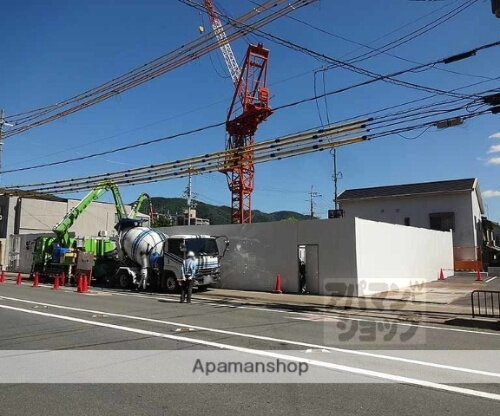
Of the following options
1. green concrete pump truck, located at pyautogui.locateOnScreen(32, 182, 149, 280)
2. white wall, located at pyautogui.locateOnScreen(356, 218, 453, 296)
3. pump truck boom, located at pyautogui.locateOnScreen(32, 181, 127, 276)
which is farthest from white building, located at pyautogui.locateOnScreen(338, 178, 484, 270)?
pump truck boom, located at pyautogui.locateOnScreen(32, 181, 127, 276)

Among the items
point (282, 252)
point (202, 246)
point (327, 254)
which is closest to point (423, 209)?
point (282, 252)

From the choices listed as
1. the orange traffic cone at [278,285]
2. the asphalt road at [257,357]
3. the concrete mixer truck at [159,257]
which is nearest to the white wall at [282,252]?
the orange traffic cone at [278,285]

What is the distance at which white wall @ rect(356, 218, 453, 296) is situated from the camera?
828 inches

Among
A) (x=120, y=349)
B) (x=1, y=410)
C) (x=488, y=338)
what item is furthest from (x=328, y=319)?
(x=1, y=410)

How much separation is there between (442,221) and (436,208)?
4.33 ft

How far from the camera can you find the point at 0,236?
1913 inches

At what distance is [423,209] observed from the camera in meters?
46.6

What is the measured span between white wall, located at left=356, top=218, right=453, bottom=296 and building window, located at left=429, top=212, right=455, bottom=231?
12792 mm

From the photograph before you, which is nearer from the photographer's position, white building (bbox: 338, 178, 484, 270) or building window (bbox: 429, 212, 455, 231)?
white building (bbox: 338, 178, 484, 270)

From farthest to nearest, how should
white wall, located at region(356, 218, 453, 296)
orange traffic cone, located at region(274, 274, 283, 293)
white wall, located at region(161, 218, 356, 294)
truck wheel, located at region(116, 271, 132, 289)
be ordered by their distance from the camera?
truck wheel, located at region(116, 271, 132, 289), orange traffic cone, located at region(274, 274, 283, 293), white wall, located at region(356, 218, 453, 296), white wall, located at region(161, 218, 356, 294)

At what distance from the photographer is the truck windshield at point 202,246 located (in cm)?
2148

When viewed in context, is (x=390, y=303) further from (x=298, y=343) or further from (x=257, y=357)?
(x=257, y=357)

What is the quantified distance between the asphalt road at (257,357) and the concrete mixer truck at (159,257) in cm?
693

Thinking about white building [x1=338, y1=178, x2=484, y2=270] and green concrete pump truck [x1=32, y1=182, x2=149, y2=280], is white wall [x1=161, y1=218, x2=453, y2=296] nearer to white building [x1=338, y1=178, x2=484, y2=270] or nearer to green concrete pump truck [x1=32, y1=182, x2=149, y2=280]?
green concrete pump truck [x1=32, y1=182, x2=149, y2=280]
